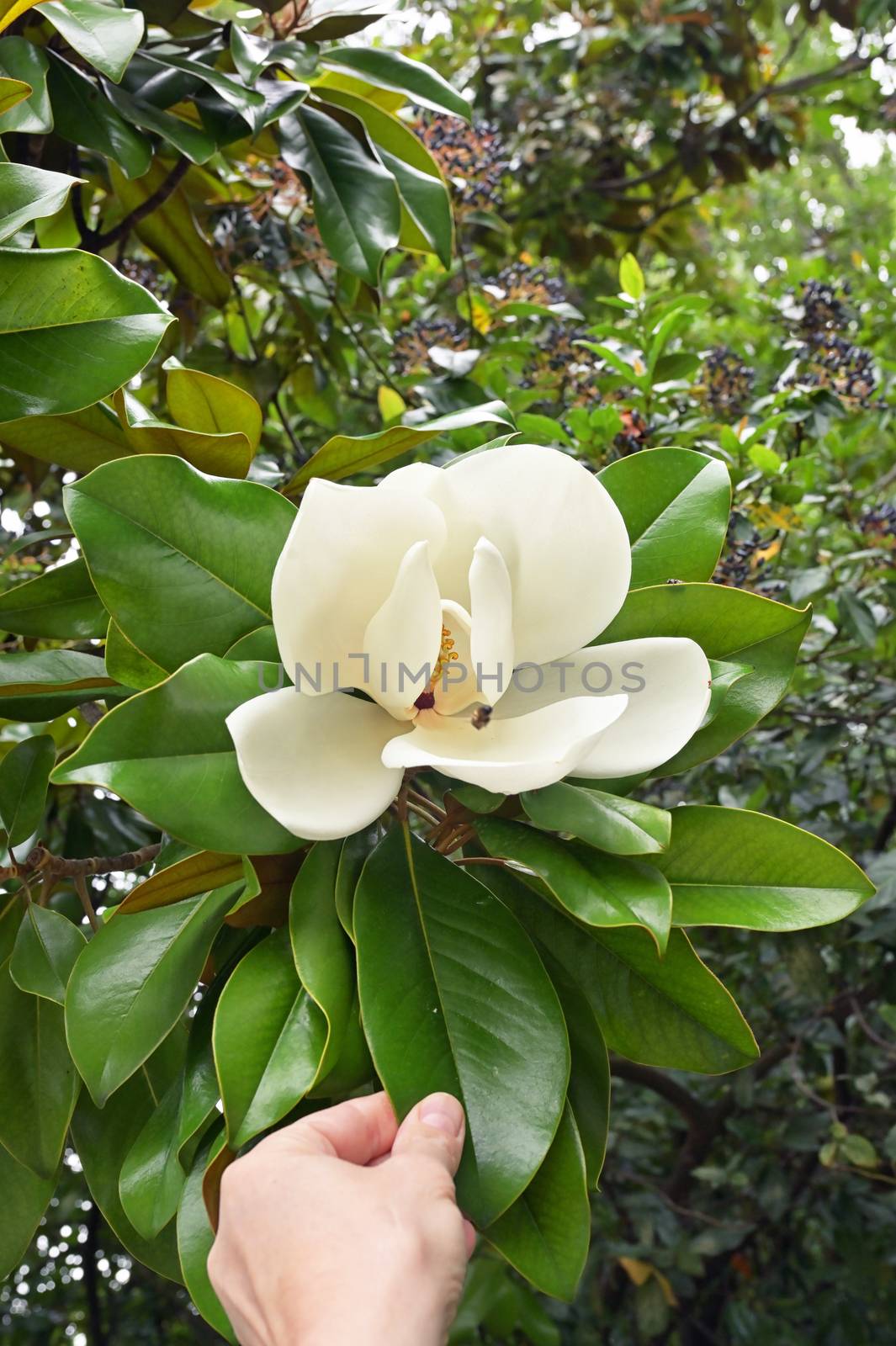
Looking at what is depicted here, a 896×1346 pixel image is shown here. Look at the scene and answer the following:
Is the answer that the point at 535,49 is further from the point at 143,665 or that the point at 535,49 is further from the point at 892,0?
the point at 143,665

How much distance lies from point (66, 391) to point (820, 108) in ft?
10.6

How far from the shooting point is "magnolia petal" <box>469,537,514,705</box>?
58 centimetres

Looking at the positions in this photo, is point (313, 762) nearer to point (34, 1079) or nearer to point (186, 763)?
point (186, 763)

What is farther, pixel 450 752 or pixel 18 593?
pixel 18 593

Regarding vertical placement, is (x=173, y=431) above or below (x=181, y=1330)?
above

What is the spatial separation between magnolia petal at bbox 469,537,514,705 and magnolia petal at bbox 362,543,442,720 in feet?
0.07

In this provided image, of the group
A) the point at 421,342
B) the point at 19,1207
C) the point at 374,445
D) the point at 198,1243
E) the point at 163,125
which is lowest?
the point at 19,1207

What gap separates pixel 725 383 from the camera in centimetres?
160

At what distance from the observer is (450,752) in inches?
24.1

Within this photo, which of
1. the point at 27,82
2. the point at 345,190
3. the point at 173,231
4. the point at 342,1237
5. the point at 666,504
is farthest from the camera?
the point at 173,231

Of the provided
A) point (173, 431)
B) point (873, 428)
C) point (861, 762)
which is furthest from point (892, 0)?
point (173, 431)

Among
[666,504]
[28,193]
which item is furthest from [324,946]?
[28,193]

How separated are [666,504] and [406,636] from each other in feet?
0.81

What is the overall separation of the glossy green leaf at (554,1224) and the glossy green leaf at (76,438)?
0.56 m
